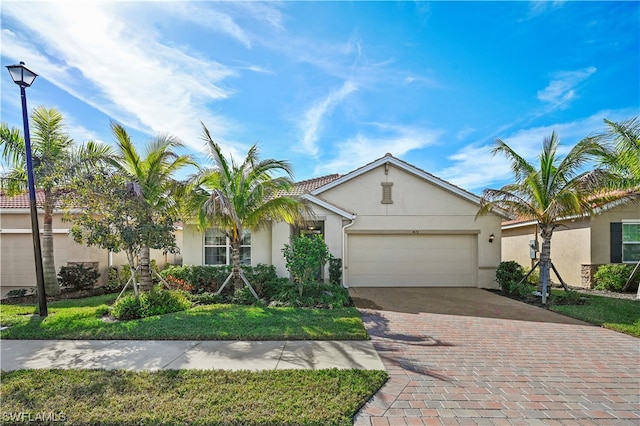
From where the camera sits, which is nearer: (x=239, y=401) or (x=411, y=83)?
(x=239, y=401)

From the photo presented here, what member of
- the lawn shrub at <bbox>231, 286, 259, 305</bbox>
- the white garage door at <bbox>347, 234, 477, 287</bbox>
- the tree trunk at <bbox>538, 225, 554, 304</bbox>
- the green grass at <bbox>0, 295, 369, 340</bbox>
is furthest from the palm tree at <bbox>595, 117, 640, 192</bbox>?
the lawn shrub at <bbox>231, 286, 259, 305</bbox>

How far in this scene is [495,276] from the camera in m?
13.3

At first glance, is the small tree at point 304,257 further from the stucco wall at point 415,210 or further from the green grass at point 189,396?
the green grass at point 189,396

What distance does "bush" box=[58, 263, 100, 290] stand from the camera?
39.1ft

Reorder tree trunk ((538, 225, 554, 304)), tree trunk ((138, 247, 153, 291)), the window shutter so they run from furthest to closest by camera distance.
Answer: the window shutter
tree trunk ((538, 225, 554, 304))
tree trunk ((138, 247, 153, 291))

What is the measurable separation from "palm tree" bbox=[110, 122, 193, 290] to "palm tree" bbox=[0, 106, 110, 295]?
40.5 inches

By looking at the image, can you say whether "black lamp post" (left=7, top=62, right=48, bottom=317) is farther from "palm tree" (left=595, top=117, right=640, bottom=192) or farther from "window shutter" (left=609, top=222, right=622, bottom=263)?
"window shutter" (left=609, top=222, right=622, bottom=263)

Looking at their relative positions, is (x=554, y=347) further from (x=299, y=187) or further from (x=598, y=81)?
(x=299, y=187)

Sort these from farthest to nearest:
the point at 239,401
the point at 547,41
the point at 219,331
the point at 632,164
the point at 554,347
→ the point at 632,164, the point at 547,41, the point at 219,331, the point at 554,347, the point at 239,401

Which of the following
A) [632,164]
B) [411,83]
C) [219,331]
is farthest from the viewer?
[411,83]

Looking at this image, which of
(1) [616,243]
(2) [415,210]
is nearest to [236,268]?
(2) [415,210]

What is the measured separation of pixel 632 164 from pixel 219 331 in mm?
13638

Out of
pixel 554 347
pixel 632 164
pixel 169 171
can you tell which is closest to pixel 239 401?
pixel 554 347

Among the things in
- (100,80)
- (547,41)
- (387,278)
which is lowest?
(387,278)
